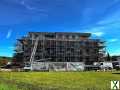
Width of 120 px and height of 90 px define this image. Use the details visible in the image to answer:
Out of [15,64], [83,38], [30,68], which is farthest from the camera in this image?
[83,38]

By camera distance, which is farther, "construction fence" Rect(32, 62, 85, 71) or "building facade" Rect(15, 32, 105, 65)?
"building facade" Rect(15, 32, 105, 65)

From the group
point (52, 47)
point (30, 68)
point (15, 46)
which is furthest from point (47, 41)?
point (30, 68)

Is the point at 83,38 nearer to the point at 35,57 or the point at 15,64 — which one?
the point at 35,57

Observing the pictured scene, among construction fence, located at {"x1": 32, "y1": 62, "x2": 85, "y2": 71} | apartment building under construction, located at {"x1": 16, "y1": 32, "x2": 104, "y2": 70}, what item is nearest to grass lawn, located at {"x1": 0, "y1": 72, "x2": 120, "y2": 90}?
construction fence, located at {"x1": 32, "y1": 62, "x2": 85, "y2": 71}

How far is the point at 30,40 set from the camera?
99.4 metres

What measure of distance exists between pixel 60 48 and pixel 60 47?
0.39m

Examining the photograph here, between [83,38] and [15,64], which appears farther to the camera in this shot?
[83,38]

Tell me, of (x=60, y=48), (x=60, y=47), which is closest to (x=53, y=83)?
(x=60, y=48)

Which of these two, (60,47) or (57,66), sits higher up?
(60,47)

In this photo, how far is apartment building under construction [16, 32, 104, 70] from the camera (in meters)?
98.8

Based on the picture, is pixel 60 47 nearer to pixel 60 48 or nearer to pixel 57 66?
pixel 60 48

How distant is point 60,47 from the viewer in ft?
332

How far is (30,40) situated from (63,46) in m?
11.7

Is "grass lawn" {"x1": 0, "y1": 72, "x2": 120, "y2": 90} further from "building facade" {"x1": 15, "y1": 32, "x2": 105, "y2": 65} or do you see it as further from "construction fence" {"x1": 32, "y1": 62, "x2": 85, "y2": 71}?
"building facade" {"x1": 15, "y1": 32, "x2": 105, "y2": 65}
